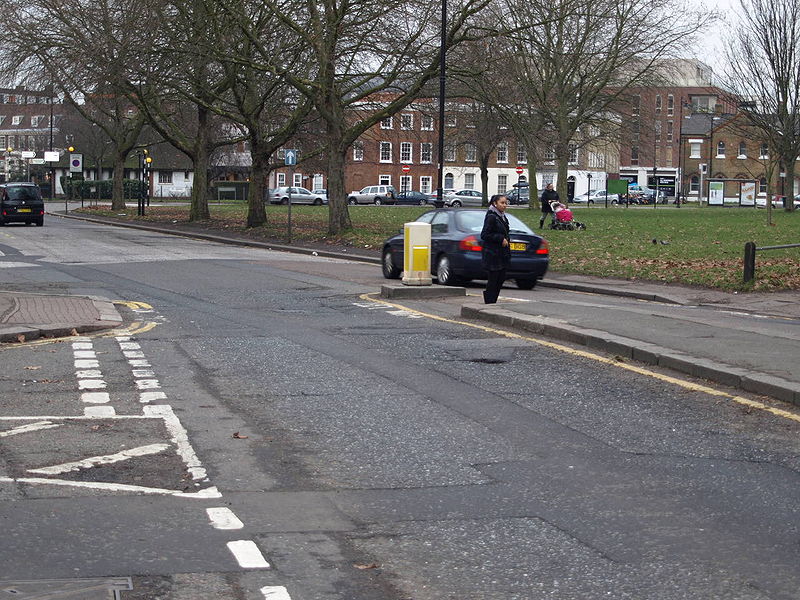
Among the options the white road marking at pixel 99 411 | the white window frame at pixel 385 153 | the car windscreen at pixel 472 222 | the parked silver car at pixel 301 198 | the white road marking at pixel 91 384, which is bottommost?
the white road marking at pixel 99 411

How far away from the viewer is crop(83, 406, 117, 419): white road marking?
27.6 feet

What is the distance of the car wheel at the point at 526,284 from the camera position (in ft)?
71.2

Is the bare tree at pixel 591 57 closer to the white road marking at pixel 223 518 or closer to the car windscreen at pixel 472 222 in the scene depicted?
the car windscreen at pixel 472 222

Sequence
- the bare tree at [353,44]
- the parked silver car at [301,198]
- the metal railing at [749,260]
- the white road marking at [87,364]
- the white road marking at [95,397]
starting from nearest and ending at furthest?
1. the white road marking at [95,397]
2. the white road marking at [87,364]
3. the metal railing at [749,260]
4. the bare tree at [353,44]
5. the parked silver car at [301,198]

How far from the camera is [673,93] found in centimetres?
12862

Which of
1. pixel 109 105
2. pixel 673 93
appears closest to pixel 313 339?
pixel 109 105

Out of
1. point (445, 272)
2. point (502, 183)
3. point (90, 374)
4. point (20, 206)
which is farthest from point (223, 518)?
point (502, 183)

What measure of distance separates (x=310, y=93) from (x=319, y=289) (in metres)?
17.6

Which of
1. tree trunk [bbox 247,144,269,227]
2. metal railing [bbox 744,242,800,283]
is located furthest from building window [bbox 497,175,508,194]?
metal railing [bbox 744,242,800,283]

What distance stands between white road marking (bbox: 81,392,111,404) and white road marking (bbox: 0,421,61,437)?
0.87m

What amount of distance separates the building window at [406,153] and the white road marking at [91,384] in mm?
105624

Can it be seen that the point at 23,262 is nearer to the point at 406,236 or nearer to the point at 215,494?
the point at 406,236

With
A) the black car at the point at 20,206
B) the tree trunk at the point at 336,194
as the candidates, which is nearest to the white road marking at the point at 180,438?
the tree trunk at the point at 336,194

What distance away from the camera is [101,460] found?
700 centimetres
